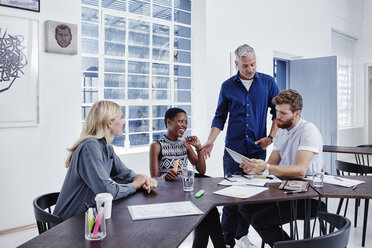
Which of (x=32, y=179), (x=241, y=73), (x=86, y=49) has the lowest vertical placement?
(x=32, y=179)

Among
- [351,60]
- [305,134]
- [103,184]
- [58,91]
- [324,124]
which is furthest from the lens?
[351,60]

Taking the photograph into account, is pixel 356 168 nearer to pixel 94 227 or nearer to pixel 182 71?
pixel 182 71

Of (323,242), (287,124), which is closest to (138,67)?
(287,124)

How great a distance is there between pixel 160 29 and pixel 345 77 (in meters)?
6.05

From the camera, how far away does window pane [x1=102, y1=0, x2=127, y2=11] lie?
12.5 ft

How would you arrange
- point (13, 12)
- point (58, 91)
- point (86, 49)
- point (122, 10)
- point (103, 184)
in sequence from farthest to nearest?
1. point (122, 10)
2. point (86, 49)
3. point (58, 91)
4. point (13, 12)
5. point (103, 184)

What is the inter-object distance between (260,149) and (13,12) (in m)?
2.42

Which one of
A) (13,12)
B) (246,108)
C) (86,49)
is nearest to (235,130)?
(246,108)

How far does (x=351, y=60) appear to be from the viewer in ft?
28.9

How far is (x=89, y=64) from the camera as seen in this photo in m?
3.69

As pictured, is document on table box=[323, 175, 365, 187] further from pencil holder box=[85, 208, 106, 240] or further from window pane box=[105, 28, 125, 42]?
window pane box=[105, 28, 125, 42]

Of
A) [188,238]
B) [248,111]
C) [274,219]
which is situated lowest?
[188,238]

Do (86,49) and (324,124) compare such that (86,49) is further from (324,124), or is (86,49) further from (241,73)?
(324,124)

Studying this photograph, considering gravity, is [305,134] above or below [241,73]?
below
